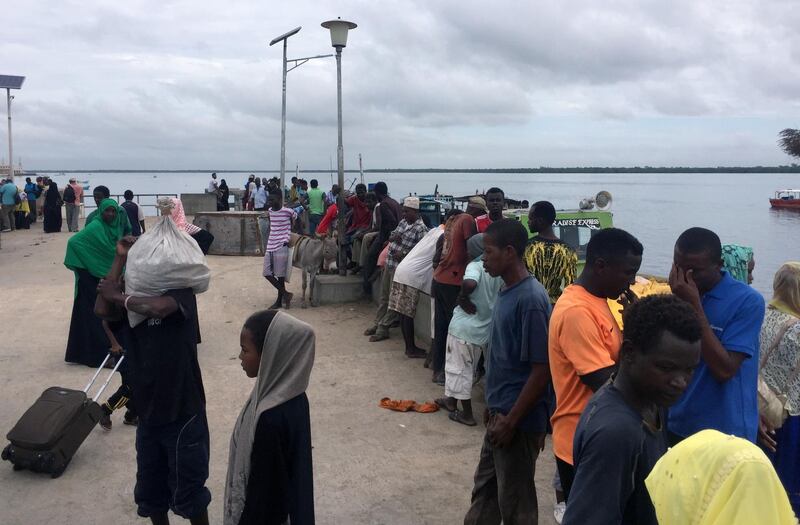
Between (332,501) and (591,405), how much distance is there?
2915 millimetres

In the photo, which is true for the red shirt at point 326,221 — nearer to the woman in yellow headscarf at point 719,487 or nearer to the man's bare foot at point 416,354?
the man's bare foot at point 416,354

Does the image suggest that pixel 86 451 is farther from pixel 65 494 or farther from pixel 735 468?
pixel 735 468

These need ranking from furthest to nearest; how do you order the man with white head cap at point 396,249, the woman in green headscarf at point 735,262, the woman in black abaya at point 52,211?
1. the woman in black abaya at point 52,211
2. the man with white head cap at point 396,249
3. the woman in green headscarf at point 735,262

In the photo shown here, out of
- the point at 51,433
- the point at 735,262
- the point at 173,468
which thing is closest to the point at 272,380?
the point at 173,468

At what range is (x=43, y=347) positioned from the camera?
27.1ft

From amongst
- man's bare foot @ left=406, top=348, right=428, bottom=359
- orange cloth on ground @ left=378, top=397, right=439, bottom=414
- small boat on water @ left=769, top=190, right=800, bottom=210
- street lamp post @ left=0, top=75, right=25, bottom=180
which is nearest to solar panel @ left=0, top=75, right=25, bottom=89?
street lamp post @ left=0, top=75, right=25, bottom=180

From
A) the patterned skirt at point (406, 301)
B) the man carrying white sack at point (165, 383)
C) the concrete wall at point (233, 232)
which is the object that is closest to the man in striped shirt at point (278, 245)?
the patterned skirt at point (406, 301)

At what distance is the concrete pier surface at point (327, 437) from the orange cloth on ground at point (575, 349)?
1.65 m

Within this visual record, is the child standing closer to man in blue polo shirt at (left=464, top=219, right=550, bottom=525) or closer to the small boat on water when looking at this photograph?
man in blue polo shirt at (left=464, top=219, right=550, bottom=525)

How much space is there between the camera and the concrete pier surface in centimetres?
451

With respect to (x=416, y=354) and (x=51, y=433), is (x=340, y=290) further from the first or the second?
(x=51, y=433)

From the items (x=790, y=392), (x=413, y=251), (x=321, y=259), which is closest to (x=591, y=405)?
Answer: (x=790, y=392)

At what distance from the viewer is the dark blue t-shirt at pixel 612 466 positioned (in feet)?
6.48

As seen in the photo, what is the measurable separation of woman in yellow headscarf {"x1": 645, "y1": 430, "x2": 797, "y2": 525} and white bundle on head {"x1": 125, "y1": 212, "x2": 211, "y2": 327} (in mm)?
2867
